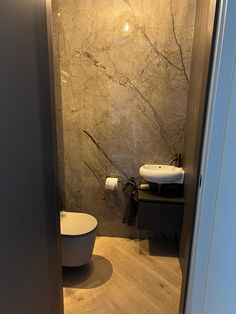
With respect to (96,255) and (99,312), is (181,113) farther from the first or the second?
(99,312)

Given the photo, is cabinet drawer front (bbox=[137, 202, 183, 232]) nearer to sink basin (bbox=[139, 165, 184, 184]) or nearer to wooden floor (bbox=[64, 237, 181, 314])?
sink basin (bbox=[139, 165, 184, 184])

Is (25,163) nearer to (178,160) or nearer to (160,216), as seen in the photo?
(160,216)

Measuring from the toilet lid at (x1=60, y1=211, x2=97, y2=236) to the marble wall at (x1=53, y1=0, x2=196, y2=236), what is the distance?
1.33 ft

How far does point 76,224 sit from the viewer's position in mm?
2164

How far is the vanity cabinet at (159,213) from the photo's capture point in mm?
2219

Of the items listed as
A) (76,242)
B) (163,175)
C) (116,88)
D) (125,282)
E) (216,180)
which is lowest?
(125,282)

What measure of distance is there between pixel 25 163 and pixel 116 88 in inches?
61.8

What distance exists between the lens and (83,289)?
2.01 meters

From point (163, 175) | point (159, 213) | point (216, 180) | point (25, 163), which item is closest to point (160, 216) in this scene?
point (159, 213)

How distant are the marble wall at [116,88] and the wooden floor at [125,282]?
1.49 feet

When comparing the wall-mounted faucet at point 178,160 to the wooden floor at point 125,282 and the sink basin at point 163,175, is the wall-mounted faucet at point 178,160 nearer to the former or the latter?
the sink basin at point 163,175

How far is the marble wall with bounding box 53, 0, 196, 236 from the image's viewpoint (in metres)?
→ 2.23

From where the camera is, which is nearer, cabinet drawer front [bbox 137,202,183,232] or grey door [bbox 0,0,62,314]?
grey door [bbox 0,0,62,314]

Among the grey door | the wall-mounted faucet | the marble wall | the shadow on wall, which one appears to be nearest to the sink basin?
the wall-mounted faucet
